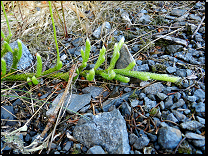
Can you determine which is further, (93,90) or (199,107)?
(93,90)

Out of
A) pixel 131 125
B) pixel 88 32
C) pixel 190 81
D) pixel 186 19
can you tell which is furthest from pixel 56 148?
pixel 186 19

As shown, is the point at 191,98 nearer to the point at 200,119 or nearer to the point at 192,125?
the point at 200,119

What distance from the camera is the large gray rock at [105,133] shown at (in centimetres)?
177

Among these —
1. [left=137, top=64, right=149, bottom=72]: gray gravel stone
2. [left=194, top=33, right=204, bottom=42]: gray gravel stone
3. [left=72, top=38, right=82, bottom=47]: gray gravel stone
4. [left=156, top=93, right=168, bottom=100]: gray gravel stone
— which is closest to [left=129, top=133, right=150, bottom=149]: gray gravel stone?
[left=156, top=93, right=168, bottom=100]: gray gravel stone

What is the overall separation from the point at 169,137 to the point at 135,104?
58cm

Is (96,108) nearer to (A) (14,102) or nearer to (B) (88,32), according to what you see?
(A) (14,102)

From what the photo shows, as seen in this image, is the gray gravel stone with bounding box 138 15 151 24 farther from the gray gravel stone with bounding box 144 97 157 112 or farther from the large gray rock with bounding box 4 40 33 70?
the large gray rock with bounding box 4 40 33 70

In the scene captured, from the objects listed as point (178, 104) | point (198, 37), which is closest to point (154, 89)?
point (178, 104)

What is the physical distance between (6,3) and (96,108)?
3.76m

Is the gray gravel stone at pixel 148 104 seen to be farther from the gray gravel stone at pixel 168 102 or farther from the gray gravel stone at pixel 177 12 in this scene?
the gray gravel stone at pixel 177 12

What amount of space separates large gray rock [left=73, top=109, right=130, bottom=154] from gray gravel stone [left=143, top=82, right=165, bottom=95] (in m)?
0.63

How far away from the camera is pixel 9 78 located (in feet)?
7.92

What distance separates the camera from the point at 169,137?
1.79 m

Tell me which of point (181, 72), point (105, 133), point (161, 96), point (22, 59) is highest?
point (22, 59)
